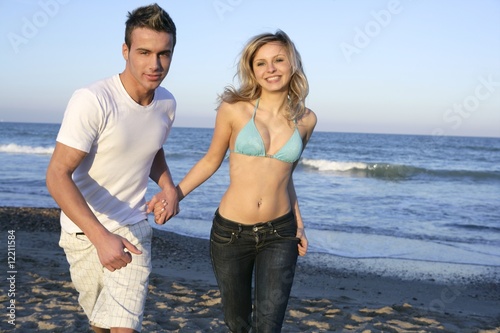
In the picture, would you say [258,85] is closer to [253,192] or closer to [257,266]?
[253,192]

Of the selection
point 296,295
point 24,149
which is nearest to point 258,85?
point 296,295

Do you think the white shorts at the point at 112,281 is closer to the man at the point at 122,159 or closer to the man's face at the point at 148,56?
the man at the point at 122,159

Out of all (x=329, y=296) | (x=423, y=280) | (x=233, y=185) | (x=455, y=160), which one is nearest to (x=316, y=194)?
(x=423, y=280)

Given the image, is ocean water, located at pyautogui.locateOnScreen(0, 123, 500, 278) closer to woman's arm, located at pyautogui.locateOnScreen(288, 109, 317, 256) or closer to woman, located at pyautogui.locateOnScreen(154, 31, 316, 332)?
woman's arm, located at pyautogui.locateOnScreen(288, 109, 317, 256)

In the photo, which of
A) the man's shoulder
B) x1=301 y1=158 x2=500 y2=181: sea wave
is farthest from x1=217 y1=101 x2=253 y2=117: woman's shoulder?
x1=301 y1=158 x2=500 y2=181: sea wave

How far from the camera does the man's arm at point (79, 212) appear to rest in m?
2.53

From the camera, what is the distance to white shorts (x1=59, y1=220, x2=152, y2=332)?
2932mm

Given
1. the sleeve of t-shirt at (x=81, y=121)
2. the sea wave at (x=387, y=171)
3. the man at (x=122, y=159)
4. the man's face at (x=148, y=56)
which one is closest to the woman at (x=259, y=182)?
the man at (x=122, y=159)

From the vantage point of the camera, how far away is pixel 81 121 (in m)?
2.72

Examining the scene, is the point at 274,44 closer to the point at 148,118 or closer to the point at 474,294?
the point at 148,118

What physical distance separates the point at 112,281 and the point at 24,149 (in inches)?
1421

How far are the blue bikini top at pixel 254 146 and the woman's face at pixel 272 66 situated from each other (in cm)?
24

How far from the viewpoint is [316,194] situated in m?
17.4

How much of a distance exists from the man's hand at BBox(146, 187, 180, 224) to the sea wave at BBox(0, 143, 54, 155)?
33.0 metres
